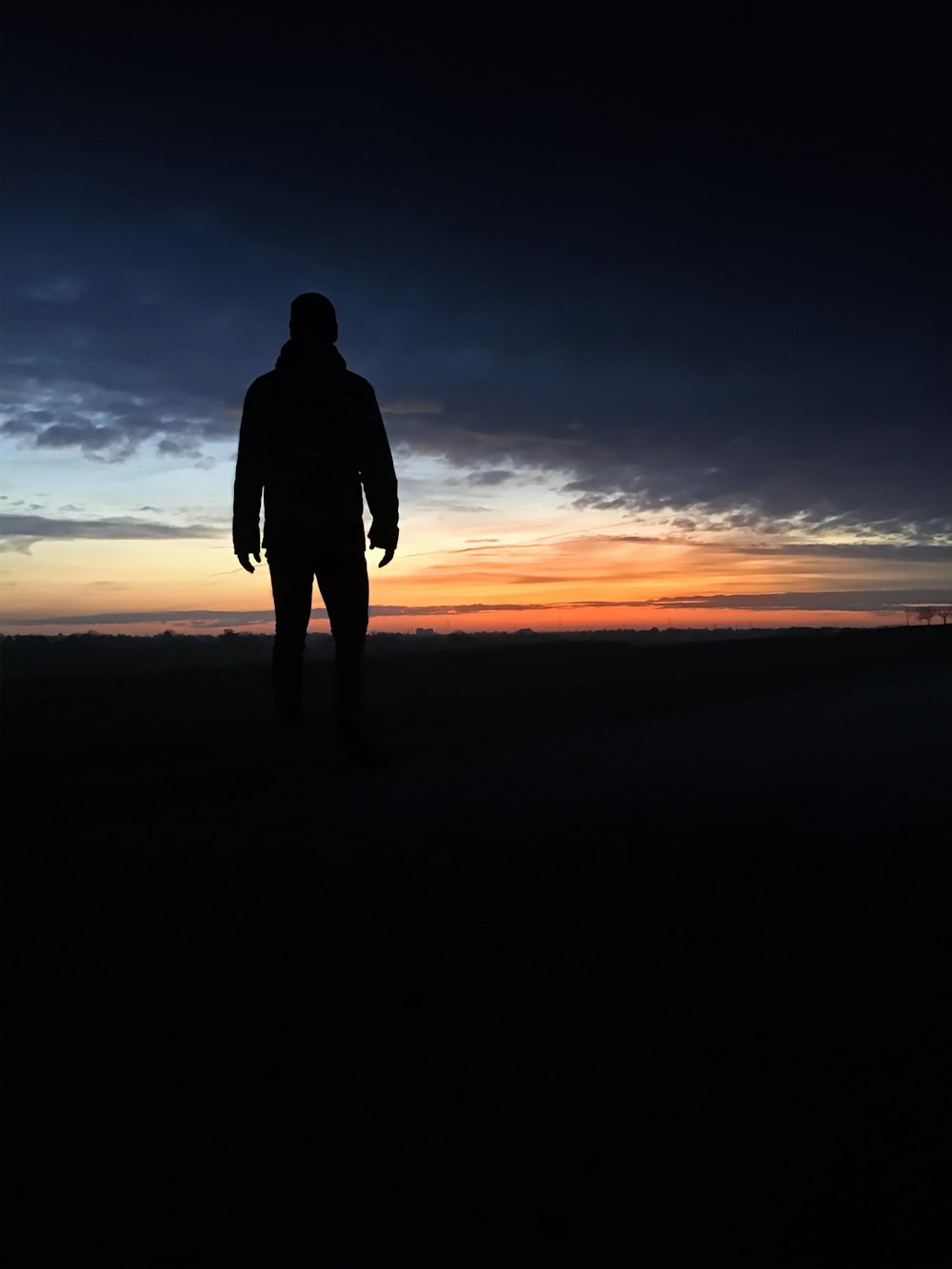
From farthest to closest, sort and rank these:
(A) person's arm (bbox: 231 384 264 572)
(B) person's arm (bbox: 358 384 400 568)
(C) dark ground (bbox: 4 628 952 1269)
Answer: (B) person's arm (bbox: 358 384 400 568)
(A) person's arm (bbox: 231 384 264 572)
(C) dark ground (bbox: 4 628 952 1269)

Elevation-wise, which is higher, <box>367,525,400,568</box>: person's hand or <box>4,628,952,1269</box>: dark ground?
<box>367,525,400,568</box>: person's hand

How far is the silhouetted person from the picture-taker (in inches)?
233

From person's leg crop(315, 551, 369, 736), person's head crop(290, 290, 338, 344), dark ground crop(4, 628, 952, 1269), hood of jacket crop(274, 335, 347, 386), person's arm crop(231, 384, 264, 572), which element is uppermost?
person's head crop(290, 290, 338, 344)

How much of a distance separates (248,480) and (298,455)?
14.8 inches

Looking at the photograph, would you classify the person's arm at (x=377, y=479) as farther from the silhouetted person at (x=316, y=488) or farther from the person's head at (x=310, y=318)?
the person's head at (x=310, y=318)

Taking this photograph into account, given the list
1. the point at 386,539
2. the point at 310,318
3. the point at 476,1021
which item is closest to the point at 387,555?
the point at 386,539

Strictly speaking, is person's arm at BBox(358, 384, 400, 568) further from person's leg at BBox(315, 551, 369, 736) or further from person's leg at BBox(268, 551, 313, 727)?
person's leg at BBox(268, 551, 313, 727)

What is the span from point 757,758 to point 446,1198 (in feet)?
16.3

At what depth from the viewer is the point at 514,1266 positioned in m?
1.37

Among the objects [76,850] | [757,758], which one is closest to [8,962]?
[76,850]

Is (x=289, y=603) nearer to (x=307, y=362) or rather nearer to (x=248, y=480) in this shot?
(x=248, y=480)

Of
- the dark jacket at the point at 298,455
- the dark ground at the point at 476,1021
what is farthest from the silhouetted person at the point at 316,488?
the dark ground at the point at 476,1021

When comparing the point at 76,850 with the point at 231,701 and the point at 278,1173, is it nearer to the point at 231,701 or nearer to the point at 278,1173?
the point at 278,1173

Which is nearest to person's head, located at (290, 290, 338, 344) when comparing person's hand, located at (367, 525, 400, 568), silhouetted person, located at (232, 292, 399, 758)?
silhouetted person, located at (232, 292, 399, 758)
